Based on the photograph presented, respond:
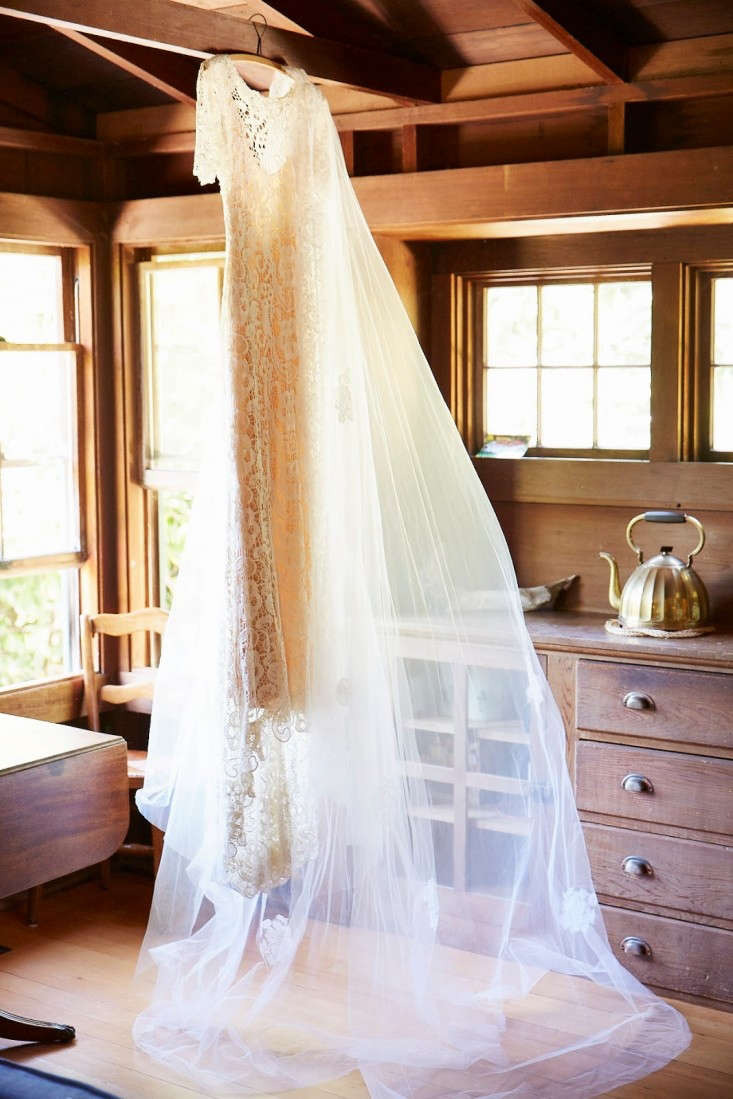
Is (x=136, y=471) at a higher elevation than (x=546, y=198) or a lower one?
lower

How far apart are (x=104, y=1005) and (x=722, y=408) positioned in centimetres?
238

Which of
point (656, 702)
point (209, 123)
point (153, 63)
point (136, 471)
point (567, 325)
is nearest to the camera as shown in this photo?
point (209, 123)

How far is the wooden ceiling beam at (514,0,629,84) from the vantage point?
3.16 metres

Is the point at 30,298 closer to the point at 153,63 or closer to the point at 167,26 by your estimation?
the point at 153,63

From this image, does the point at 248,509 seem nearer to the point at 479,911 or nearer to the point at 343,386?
the point at 343,386

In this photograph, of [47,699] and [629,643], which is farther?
[47,699]

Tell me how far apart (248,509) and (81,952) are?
5.34 ft

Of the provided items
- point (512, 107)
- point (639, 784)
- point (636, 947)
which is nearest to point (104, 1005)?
point (636, 947)

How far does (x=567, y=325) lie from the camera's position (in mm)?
4137

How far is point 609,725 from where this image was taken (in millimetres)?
3584

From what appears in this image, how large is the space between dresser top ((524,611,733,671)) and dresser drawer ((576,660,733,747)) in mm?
35

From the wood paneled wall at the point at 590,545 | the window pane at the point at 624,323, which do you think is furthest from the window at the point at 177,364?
the window pane at the point at 624,323

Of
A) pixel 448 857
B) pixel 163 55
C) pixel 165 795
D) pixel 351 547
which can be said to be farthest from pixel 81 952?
pixel 163 55

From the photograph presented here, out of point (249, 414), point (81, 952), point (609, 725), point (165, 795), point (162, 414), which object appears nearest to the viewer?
point (249, 414)
